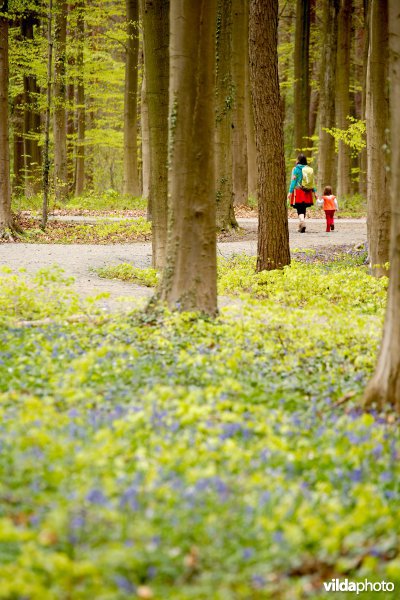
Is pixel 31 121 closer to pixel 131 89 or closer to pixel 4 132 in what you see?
pixel 131 89

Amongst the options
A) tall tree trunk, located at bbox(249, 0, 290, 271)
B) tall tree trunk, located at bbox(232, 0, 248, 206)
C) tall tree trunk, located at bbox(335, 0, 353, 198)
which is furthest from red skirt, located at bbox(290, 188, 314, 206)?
tall tree trunk, located at bbox(249, 0, 290, 271)

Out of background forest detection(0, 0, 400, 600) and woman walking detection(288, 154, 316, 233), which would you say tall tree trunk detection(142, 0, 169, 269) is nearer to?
background forest detection(0, 0, 400, 600)

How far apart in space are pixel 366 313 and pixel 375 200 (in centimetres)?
334

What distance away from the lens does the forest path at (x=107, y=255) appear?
11055 mm

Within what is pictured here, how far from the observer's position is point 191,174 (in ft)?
25.8

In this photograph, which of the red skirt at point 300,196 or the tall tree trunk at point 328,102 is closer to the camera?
the red skirt at point 300,196

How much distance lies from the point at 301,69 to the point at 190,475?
26.8 m

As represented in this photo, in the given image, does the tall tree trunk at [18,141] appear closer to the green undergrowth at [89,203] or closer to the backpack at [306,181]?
the green undergrowth at [89,203]

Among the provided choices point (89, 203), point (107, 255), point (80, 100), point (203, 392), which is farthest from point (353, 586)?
point (80, 100)

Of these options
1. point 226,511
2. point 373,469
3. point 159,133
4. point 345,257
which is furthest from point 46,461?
point 345,257

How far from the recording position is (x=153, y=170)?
11273mm

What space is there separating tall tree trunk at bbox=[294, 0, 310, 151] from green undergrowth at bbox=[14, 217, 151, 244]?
31.6ft

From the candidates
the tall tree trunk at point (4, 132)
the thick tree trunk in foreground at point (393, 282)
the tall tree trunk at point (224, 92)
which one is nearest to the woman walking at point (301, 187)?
the tall tree trunk at point (224, 92)

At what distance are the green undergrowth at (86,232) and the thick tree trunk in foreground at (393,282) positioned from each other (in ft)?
46.0
